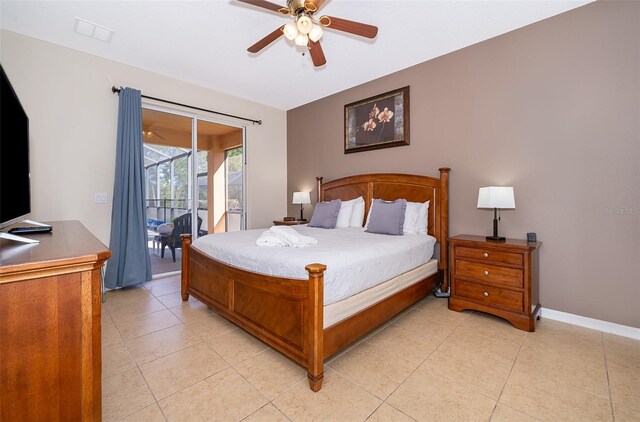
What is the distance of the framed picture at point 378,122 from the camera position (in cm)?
378

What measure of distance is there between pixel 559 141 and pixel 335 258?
2.48 m

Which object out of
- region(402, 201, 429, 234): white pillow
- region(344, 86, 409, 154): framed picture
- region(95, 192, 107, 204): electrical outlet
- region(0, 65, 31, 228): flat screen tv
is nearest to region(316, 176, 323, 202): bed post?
region(344, 86, 409, 154): framed picture

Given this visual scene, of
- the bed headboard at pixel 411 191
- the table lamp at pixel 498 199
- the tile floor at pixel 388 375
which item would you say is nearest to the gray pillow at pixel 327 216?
the bed headboard at pixel 411 191

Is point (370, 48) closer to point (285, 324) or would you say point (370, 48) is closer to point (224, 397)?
point (285, 324)

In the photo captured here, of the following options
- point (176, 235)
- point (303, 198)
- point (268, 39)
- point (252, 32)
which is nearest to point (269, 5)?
point (268, 39)

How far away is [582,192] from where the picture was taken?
8.42 ft

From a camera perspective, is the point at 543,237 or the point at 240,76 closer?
the point at 543,237

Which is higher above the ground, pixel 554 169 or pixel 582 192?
pixel 554 169

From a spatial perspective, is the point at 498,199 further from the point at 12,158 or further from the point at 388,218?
the point at 12,158

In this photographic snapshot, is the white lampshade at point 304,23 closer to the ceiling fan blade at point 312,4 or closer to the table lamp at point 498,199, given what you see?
the ceiling fan blade at point 312,4

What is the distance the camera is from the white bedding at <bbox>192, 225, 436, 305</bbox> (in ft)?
6.28

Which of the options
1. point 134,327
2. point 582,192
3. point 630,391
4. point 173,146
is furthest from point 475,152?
point 173,146

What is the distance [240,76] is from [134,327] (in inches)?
133

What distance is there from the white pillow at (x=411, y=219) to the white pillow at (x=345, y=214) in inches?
33.4
